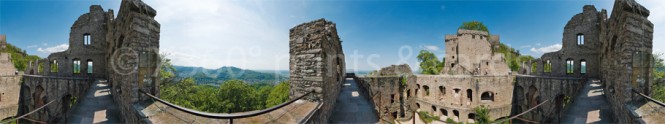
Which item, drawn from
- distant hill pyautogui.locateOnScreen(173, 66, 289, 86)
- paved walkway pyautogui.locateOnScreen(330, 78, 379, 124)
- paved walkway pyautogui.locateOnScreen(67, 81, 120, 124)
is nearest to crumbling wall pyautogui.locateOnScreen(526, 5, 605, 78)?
paved walkway pyautogui.locateOnScreen(330, 78, 379, 124)

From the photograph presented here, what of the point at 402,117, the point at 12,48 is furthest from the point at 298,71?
the point at 12,48

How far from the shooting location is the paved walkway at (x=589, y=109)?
7633 mm

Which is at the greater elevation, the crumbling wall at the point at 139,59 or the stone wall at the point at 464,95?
the crumbling wall at the point at 139,59

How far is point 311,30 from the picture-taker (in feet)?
21.4

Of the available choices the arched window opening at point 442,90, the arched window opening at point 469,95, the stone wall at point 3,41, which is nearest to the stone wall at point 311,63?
the arched window opening at point 469,95

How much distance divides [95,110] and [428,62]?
32.5m

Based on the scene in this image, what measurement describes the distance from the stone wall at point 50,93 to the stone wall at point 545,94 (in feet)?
63.4

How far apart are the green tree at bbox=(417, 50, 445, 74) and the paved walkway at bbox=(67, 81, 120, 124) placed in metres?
30.8

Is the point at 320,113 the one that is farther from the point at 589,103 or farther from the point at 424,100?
the point at 424,100

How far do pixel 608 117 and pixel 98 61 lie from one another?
80.2 ft

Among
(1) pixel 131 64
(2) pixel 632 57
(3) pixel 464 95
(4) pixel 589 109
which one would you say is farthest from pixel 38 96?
(3) pixel 464 95

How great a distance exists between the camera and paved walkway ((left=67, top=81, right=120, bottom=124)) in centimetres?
690

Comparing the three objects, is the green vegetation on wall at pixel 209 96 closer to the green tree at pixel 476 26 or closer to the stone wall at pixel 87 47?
the stone wall at pixel 87 47

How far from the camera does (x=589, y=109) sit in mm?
8141
